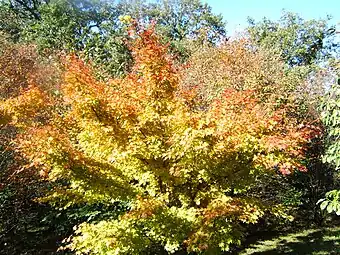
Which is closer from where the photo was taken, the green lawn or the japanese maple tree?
the japanese maple tree

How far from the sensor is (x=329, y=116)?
546 cm

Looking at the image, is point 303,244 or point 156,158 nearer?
point 156,158

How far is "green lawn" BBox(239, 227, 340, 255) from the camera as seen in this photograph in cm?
1041

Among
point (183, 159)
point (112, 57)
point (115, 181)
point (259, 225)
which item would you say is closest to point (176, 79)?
point (183, 159)

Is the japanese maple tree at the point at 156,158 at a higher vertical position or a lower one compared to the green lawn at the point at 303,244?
higher

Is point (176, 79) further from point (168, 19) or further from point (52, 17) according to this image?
point (168, 19)

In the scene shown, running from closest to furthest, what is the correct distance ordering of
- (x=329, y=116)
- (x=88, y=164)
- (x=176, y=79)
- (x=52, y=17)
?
1. (x=329, y=116)
2. (x=88, y=164)
3. (x=176, y=79)
4. (x=52, y=17)

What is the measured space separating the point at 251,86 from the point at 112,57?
45.2 feet

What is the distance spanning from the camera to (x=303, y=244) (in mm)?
11273

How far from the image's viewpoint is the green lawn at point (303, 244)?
1041cm

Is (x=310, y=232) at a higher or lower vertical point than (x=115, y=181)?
lower

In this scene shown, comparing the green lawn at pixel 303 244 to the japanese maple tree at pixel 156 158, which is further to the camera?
the green lawn at pixel 303 244

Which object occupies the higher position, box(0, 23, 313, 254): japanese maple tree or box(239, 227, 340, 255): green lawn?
box(0, 23, 313, 254): japanese maple tree

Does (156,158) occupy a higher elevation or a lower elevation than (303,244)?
higher
